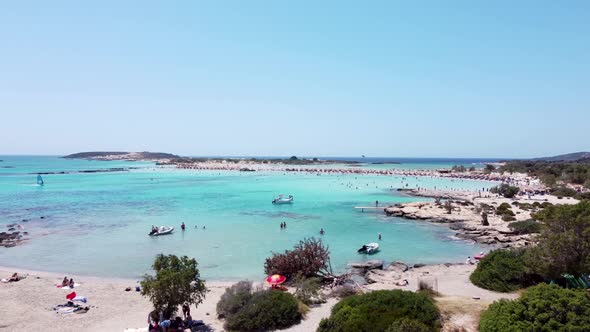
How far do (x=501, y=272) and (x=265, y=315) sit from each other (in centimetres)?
1185

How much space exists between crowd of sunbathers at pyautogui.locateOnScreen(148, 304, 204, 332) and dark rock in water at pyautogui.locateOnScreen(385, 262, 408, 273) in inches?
526

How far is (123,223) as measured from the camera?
44219 mm

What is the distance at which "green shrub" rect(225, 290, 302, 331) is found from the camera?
50.5ft

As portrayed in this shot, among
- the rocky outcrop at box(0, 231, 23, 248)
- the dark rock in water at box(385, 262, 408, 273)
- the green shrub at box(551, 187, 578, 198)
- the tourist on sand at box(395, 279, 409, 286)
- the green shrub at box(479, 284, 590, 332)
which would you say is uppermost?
the green shrub at box(479, 284, 590, 332)

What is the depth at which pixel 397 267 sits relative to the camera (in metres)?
25.7

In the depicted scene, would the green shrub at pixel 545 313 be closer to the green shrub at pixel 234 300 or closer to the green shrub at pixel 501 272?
the green shrub at pixel 501 272

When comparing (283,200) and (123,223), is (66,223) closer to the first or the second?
(123,223)

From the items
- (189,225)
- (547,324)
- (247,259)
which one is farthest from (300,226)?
(547,324)

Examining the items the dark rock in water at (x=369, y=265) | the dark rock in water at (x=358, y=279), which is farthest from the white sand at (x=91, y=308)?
the dark rock in water at (x=369, y=265)

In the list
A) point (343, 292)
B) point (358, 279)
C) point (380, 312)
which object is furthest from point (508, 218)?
point (380, 312)

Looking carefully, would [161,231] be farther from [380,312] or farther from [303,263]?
[380,312]

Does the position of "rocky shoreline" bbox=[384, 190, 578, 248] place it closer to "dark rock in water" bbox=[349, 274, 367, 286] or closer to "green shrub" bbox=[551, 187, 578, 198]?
"green shrub" bbox=[551, 187, 578, 198]

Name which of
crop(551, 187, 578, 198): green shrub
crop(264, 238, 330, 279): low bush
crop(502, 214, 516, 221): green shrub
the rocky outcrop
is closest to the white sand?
crop(264, 238, 330, 279): low bush

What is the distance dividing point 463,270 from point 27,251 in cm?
3158
